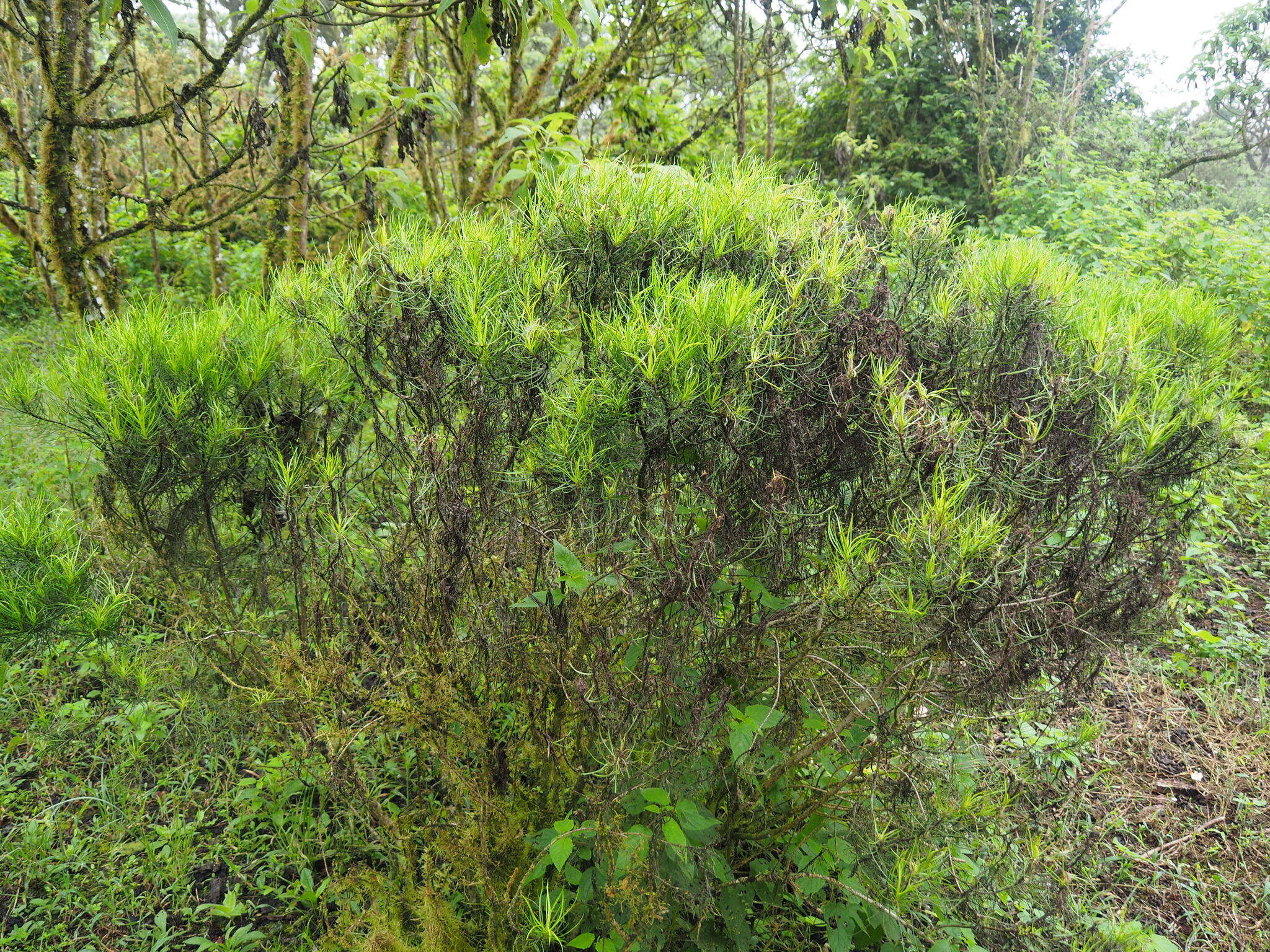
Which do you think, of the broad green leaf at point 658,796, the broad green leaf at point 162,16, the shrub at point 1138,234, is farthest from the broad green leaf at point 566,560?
the shrub at point 1138,234

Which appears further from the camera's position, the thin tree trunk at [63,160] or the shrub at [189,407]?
the thin tree trunk at [63,160]

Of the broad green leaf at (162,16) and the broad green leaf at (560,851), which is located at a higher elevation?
the broad green leaf at (162,16)

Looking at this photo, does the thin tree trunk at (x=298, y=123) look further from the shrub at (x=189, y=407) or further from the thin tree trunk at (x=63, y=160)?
the shrub at (x=189, y=407)

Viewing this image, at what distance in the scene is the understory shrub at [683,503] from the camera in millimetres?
1570

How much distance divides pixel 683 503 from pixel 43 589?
141 cm

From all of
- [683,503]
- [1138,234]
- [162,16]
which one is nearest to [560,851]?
[683,503]

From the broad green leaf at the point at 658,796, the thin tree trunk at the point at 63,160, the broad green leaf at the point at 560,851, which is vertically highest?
the thin tree trunk at the point at 63,160

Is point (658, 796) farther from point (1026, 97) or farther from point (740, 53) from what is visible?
point (1026, 97)

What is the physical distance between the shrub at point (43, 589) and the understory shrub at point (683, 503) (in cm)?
21

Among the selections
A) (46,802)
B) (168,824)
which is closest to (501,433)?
(168,824)

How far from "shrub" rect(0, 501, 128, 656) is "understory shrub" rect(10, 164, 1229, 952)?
8.4 inches

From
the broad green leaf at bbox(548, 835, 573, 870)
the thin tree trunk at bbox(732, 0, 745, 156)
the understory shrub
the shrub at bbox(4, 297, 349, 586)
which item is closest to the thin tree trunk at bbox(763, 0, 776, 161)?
the thin tree trunk at bbox(732, 0, 745, 156)

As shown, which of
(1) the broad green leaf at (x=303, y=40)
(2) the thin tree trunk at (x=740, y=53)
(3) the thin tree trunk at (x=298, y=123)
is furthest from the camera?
(2) the thin tree trunk at (x=740, y=53)

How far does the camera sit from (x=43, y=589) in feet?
5.41
